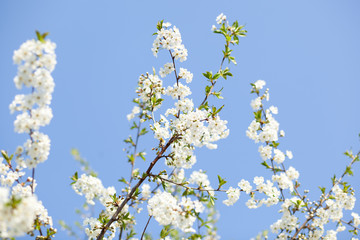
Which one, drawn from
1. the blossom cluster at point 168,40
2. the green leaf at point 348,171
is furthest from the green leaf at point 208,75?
the green leaf at point 348,171

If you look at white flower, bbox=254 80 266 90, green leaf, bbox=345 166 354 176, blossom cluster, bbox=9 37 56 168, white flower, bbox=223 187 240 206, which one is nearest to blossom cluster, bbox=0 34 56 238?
blossom cluster, bbox=9 37 56 168

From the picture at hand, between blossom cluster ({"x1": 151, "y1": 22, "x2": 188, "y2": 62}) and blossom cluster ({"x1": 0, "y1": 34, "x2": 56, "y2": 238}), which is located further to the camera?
blossom cluster ({"x1": 151, "y1": 22, "x2": 188, "y2": 62})

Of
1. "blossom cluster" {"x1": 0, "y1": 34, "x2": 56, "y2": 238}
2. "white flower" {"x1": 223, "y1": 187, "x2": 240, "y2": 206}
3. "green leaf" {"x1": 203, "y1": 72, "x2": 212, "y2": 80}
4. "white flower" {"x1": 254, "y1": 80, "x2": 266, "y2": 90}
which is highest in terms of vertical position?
"white flower" {"x1": 254, "y1": 80, "x2": 266, "y2": 90}

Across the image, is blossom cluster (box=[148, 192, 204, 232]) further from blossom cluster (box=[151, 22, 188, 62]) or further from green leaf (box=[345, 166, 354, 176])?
green leaf (box=[345, 166, 354, 176])

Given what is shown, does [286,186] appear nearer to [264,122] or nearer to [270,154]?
[270,154]

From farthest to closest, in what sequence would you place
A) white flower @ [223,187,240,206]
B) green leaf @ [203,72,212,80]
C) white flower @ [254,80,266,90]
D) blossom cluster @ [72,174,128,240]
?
white flower @ [254,80,266,90], blossom cluster @ [72,174,128,240], green leaf @ [203,72,212,80], white flower @ [223,187,240,206]

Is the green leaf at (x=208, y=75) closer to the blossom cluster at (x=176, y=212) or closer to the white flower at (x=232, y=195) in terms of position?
the white flower at (x=232, y=195)

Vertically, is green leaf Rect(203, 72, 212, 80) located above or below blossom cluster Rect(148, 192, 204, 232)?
above

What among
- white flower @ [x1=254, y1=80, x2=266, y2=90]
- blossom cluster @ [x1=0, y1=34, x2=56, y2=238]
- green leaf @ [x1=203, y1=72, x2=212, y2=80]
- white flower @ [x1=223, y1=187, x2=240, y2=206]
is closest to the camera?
blossom cluster @ [x1=0, y1=34, x2=56, y2=238]

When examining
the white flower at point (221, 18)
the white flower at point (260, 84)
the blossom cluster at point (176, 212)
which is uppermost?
the white flower at point (221, 18)

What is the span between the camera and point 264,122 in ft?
17.9

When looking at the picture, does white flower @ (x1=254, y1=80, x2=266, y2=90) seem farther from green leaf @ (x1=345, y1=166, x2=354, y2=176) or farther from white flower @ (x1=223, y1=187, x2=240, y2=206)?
green leaf @ (x1=345, y1=166, x2=354, y2=176)

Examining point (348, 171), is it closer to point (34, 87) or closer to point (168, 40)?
point (168, 40)

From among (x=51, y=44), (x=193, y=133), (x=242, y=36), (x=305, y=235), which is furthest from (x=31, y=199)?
(x=305, y=235)
